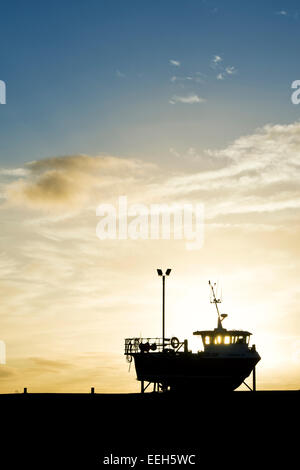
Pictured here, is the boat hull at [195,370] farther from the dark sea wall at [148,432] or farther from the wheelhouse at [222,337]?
the dark sea wall at [148,432]

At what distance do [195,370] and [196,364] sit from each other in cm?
54

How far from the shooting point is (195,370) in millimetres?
57250

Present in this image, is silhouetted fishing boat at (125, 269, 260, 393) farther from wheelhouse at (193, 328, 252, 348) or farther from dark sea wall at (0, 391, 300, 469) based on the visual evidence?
dark sea wall at (0, 391, 300, 469)

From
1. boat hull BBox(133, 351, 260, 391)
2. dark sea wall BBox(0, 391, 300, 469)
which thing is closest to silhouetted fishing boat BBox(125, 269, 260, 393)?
boat hull BBox(133, 351, 260, 391)

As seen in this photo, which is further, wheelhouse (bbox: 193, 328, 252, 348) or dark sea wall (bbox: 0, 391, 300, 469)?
wheelhouse (bbox: 193, 328, 252, 348)

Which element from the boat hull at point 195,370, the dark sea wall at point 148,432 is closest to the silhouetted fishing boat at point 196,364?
the boat hull at point 195,370

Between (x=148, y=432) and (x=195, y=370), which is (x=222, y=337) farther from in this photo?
(x=148, y=432)

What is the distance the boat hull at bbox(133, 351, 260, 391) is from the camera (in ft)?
188

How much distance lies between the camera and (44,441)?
37.1 metres

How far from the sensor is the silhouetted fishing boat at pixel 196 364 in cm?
5728

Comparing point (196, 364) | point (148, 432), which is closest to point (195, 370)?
point (196, 364)
